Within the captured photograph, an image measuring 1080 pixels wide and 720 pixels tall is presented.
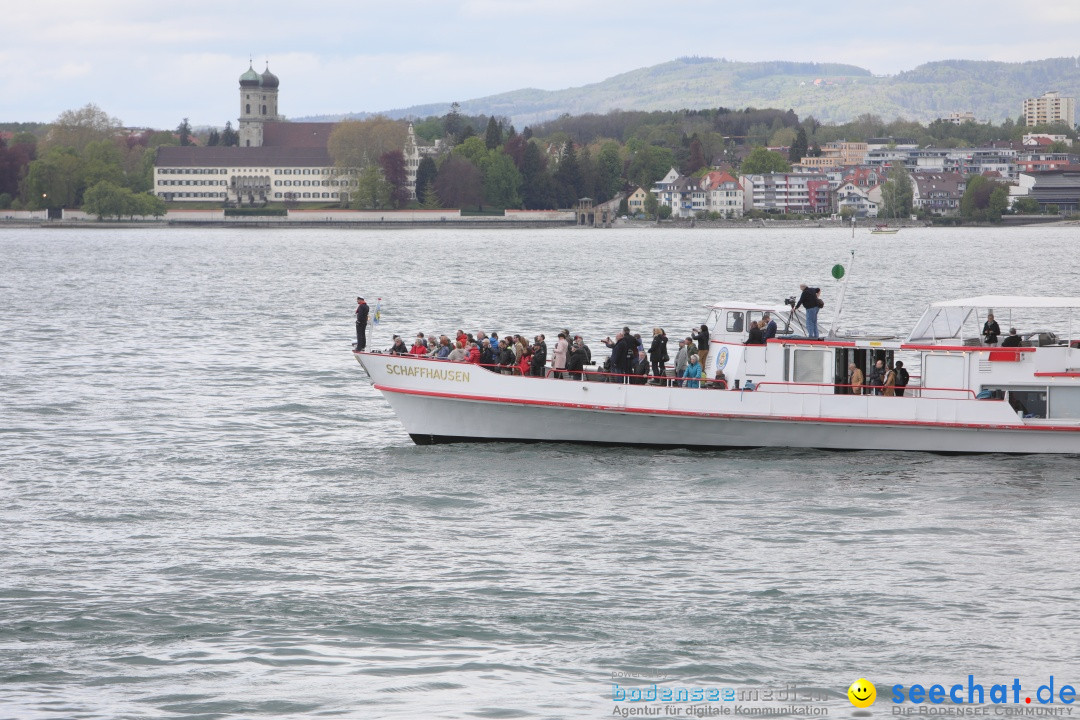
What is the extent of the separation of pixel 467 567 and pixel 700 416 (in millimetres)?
8659

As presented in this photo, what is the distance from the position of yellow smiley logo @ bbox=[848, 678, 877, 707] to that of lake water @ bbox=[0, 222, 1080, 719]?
143mm

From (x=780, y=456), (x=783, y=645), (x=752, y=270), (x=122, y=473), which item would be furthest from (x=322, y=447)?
(x=752, y=270)

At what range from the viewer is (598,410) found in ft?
94.6

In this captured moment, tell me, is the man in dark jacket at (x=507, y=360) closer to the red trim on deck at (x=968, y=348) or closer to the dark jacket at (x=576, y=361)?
the dark jacket at (x=576, y=361)

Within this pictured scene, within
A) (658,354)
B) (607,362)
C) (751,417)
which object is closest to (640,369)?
(658,354)

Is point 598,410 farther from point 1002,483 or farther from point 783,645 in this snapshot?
point 783,645

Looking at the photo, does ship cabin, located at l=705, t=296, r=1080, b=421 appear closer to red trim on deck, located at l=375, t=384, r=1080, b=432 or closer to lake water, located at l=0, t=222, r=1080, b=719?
red trim on deck, located at l=375, t=384, r=1080, b=432

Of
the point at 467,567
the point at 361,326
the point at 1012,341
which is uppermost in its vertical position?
the point at 361,326

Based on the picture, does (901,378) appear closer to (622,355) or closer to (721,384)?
(721,384)

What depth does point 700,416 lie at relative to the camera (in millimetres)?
28797

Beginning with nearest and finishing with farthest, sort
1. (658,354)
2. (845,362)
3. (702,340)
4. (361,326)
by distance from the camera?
(845,362), (658,354), (702,340), (361,326)

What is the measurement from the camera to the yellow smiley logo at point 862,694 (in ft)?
52.7

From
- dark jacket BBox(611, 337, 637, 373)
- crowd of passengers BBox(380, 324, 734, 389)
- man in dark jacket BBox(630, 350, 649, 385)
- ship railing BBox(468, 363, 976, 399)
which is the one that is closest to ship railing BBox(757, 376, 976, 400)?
ship railing BBox(468, 363, 976, 399)

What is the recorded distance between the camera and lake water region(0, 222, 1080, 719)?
17.1 m
